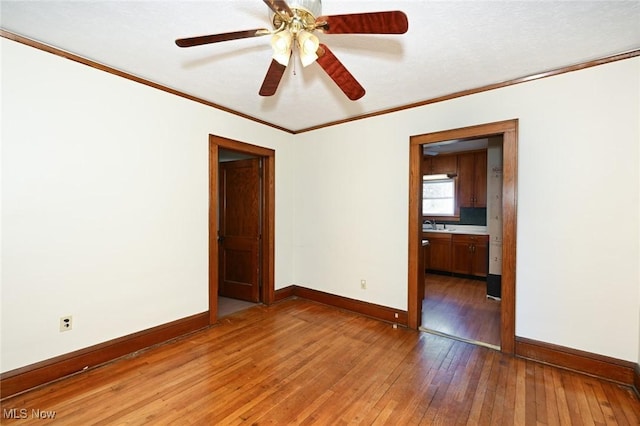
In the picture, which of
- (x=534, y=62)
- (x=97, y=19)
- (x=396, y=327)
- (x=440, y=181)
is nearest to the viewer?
(x=97, y=19)

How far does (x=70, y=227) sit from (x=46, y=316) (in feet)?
2.28

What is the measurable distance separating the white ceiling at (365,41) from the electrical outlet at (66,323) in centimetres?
213

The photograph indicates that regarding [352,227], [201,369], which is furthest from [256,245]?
[201,369]

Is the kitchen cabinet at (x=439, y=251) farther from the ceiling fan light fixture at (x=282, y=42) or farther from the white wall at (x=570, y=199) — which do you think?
the ceiling fan light fixture at (x=282, y=42)

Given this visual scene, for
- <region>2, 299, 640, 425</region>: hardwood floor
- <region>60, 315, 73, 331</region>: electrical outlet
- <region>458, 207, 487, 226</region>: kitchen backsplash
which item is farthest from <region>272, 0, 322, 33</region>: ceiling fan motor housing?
<region>458, 207, 487, 226</region>: kitchen backsplash

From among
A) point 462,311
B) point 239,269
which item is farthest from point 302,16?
point 462,311

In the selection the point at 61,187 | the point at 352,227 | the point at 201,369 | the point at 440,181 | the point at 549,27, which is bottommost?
the point at 201,369

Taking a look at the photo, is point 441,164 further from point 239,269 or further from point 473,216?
point 239,269

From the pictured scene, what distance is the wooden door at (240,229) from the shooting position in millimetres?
4039

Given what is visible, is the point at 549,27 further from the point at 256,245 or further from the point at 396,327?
the point at 256,245

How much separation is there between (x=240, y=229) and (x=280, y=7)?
11.0ft

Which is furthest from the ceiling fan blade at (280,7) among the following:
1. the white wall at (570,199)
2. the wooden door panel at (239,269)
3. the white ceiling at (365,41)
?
the wooden door panel at (239,269)

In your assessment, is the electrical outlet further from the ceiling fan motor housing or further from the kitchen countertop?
the kitchen countertop

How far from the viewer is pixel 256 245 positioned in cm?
404
